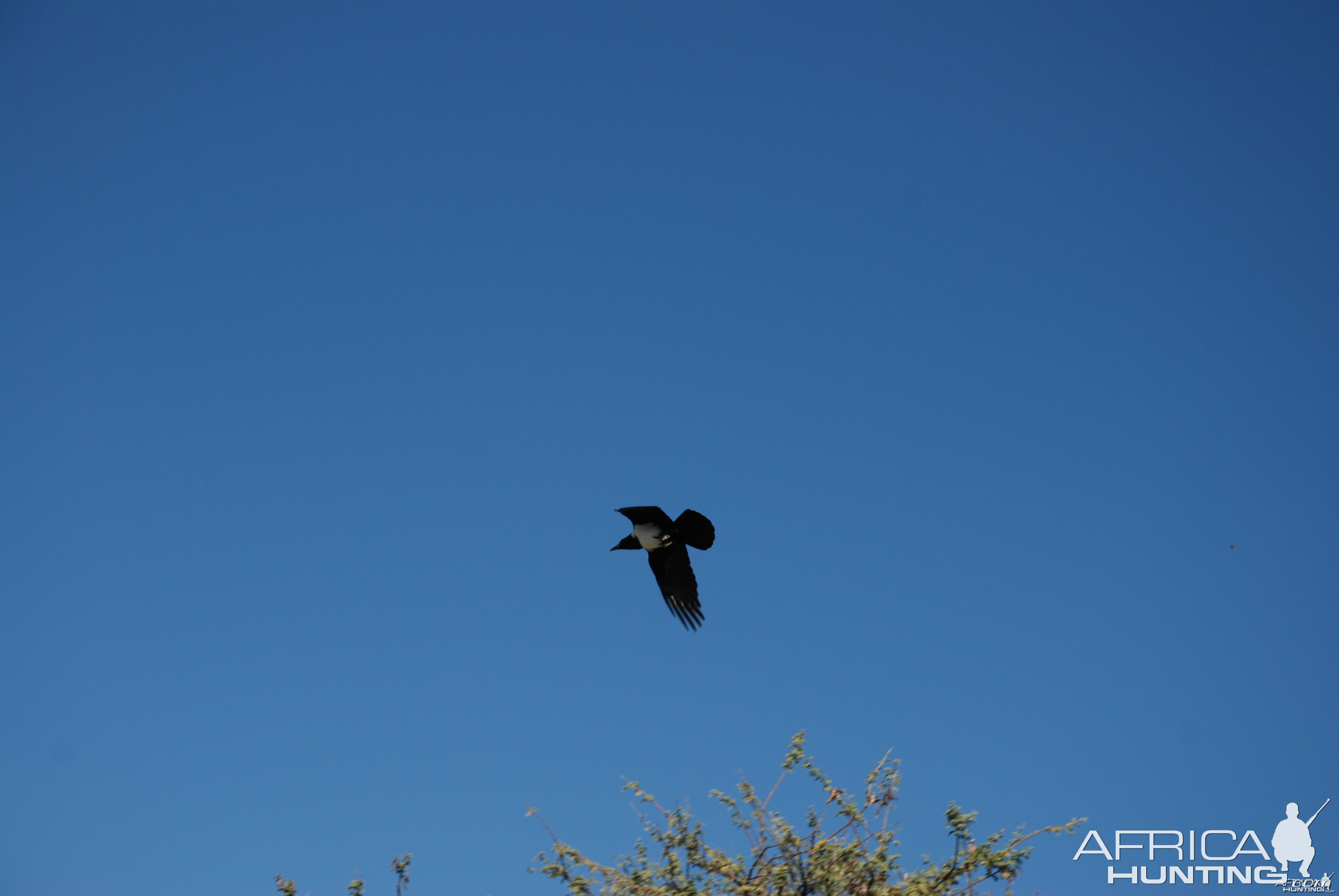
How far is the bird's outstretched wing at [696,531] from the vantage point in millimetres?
11539

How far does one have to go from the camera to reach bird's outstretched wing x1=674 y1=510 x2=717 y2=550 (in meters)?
11.5

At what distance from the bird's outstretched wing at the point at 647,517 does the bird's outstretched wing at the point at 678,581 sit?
0.33 metres

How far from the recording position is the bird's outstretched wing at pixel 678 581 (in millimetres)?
11234

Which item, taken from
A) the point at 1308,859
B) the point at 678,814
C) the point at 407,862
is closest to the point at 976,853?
the point at 678,814

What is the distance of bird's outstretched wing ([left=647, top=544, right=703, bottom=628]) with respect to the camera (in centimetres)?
1123

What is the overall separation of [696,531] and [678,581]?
0.61m

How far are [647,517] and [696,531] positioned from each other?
632 mm

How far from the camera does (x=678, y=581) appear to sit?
11.4m

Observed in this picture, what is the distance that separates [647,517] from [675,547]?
0.58 meters

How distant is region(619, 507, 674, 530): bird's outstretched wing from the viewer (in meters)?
11.1

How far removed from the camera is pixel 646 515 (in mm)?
11289

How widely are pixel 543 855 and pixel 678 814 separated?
1.05 metres

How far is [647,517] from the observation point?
11.3 meters

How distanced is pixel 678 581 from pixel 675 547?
16.6 inches
